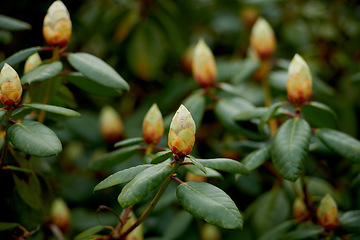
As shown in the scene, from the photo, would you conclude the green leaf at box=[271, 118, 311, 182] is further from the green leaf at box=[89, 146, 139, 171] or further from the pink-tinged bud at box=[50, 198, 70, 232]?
the pink-tinged bud at box=[50, 198, 70, 232]

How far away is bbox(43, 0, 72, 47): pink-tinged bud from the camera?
1026mm

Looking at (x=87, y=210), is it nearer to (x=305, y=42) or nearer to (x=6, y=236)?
(x=6, y=236)

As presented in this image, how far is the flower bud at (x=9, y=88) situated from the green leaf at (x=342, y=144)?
757mm

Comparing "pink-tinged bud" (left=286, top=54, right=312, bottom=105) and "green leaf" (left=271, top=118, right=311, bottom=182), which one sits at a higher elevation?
"pink-tinged bud" (left=286, top=54, right=312, bottom=105)

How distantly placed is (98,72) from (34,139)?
27 centimetres

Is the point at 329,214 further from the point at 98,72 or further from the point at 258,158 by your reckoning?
the point at 98,72

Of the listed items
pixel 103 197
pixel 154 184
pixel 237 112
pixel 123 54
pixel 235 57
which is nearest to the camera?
pixel 154 184

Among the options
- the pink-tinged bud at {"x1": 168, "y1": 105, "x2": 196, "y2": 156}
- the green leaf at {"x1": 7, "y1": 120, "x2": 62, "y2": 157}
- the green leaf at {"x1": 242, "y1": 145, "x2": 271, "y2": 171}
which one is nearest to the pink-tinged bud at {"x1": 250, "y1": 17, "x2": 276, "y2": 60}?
the green leaf at {"x1": 242, "y1": 145, "x2": 271, "y2": 171}

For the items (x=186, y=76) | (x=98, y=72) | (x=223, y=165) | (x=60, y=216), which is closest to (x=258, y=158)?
(x=223, y=165)

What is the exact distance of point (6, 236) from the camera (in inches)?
41.3

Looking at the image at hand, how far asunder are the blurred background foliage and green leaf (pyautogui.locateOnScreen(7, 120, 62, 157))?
0.39 m

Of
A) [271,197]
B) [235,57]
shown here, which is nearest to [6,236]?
[271,197]

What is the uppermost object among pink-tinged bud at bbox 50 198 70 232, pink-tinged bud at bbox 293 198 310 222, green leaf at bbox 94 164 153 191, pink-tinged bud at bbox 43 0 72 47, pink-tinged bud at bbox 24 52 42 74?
pink-tinged bud at bbox 43 0 72 47

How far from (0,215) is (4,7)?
930mm
